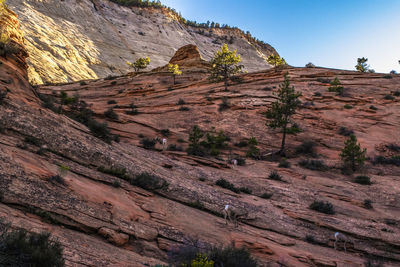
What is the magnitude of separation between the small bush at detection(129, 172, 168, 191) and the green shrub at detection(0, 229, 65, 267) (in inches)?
197

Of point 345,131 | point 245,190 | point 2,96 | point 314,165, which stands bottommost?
point 245,190

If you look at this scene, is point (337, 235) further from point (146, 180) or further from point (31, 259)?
point (31, 259)

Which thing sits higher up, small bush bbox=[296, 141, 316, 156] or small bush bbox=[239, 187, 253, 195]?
small bush bbox=[296, 141, 316, 156]

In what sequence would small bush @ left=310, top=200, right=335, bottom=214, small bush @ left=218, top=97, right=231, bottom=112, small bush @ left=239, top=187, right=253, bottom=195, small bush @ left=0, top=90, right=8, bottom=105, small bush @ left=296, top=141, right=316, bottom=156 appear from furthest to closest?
small bush @ left=218, top=97, right=231, bottom=112 < small bush @ left=296, top=141, right=316, bottom=156 < small bush @ left=239, top=187, right=253, bottom=195 < small bush @ left=310, top=200, right=335, bottom=214 < small bush @ left=0, top=90, right=8, bottom=105

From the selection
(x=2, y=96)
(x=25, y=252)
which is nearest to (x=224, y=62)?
(x=2, y=96)

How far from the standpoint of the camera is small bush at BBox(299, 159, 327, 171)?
→ 61.0ft

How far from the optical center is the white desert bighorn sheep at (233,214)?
908 cm

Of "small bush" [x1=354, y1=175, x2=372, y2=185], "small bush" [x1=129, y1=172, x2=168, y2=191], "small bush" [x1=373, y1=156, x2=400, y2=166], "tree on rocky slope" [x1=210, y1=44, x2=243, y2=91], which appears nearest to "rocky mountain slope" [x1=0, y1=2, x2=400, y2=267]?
"small bush" [x1=129, y1=172, x2=168, y2=191]

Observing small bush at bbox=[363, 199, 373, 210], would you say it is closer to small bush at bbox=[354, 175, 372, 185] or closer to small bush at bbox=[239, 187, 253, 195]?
small bush at bbox=[354, 175, 372, 185]

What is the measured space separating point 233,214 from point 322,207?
4791 mm

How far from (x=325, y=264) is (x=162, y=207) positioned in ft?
17.3

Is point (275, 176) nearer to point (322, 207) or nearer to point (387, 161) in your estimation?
point (322, 207)

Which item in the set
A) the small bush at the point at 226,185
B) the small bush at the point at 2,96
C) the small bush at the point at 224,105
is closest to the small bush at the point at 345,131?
the small bush at the point at 224,105

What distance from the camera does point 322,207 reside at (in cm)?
1148
